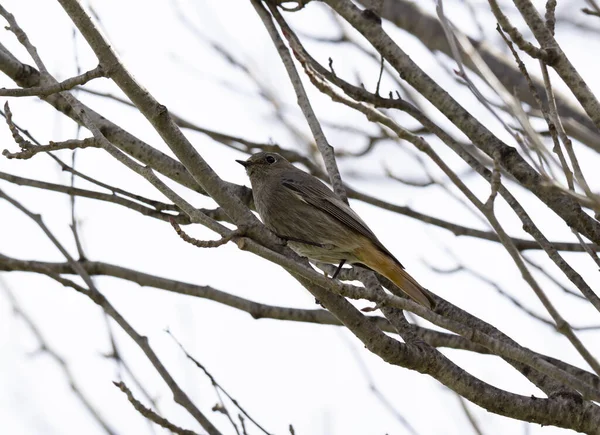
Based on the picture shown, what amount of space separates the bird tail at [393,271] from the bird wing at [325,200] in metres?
0.06

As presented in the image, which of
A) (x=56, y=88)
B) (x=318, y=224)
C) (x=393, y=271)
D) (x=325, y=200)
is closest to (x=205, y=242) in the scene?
(x=56, y=88)

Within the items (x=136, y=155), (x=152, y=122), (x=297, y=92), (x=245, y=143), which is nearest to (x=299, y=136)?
(x=245, y=143)

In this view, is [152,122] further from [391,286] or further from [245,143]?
[245,143]

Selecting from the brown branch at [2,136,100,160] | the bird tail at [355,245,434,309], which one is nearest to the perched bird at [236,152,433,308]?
the bird tail at [355,245,434,309]

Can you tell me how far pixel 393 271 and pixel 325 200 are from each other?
0.89 m

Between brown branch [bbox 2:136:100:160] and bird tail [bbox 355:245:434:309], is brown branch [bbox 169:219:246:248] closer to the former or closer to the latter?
brown branch [bbox 2:136:100:160]

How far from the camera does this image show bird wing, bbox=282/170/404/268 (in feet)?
17.4

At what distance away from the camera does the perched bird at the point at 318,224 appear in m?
5.13

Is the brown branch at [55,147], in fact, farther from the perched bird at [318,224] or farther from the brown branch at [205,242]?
the perched bird at [318,224]

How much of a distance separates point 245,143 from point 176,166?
1.53 meters

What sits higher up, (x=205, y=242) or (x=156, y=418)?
(x=205, y=242)

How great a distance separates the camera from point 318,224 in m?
5.48

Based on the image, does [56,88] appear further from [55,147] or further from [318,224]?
[318,224]

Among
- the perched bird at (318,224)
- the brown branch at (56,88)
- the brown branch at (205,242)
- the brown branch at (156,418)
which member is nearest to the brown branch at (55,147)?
the brown branch at (56,88)
